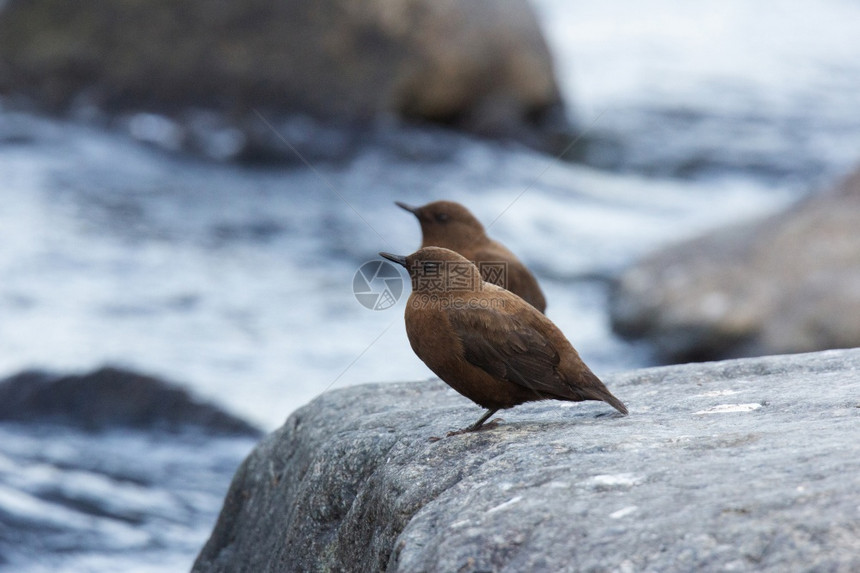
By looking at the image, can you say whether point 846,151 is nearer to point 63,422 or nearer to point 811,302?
point 811,302

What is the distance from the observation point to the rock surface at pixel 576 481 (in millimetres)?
2459

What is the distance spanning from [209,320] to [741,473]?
7.54 metres

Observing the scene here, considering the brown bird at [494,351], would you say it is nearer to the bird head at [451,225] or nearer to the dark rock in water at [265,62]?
the bird head at [451,225]

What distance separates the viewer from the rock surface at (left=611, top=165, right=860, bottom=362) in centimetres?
827

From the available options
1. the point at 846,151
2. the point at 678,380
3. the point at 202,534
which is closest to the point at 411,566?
the point at 678,380

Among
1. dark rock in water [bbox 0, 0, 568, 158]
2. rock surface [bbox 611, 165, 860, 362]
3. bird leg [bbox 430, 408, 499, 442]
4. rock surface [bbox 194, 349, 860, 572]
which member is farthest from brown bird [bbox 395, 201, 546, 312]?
dark rock in water [bbox 0, 0, 568, 158]

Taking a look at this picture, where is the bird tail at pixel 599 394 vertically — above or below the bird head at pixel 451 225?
below

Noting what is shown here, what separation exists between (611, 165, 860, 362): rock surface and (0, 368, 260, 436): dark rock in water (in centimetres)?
383

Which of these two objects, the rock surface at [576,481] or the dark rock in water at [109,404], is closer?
the rock surface at [576,481]

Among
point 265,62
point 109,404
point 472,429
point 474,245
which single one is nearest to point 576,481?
point 472,429

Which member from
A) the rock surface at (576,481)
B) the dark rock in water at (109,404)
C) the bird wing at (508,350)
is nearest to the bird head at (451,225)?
the rock surface at (576,481)

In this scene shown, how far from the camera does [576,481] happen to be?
9.49ft

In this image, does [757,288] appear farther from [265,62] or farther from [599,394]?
[265,62]

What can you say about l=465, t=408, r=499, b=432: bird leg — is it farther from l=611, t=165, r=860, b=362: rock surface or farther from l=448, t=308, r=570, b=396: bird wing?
l=611, t=165, r=860, b=362: rock surface
